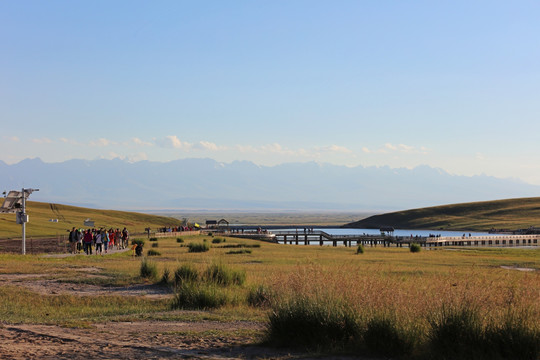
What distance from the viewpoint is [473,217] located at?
178250 mm

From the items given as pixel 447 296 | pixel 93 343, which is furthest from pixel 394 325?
pixel 93 343

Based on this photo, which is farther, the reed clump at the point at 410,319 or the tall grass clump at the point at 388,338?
the tall grass clump at the point at 388,338

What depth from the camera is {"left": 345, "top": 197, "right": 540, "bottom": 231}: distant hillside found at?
6329 inches

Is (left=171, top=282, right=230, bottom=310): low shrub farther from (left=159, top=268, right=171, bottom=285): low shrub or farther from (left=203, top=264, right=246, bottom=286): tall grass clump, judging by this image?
(left=159, top=268, right=171, bottom=285): low shrub

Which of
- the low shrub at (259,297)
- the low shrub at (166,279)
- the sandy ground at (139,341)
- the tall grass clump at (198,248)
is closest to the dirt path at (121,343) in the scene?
the sandy ground at (139,341)

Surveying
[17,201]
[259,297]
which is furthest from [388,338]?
[17,201]

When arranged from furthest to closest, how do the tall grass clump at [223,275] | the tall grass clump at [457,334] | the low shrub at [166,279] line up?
the low shrub at [166,279]
the tall grass clump at [223,275]
the tall grass clump at [457,334]

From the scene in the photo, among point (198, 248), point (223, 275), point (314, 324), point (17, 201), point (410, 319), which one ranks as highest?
point (17, 201)

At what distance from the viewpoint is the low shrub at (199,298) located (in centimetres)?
1535

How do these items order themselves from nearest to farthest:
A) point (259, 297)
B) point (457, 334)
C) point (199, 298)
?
point (457, 334), point (199, 298), point (259, 297)

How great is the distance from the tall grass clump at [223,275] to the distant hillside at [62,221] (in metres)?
54.3

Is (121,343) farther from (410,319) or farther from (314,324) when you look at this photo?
(410,319)

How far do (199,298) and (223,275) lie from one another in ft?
12.0

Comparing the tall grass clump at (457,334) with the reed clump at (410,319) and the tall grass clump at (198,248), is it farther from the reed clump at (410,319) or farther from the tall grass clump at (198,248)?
the tall grass clump at (198,248)
